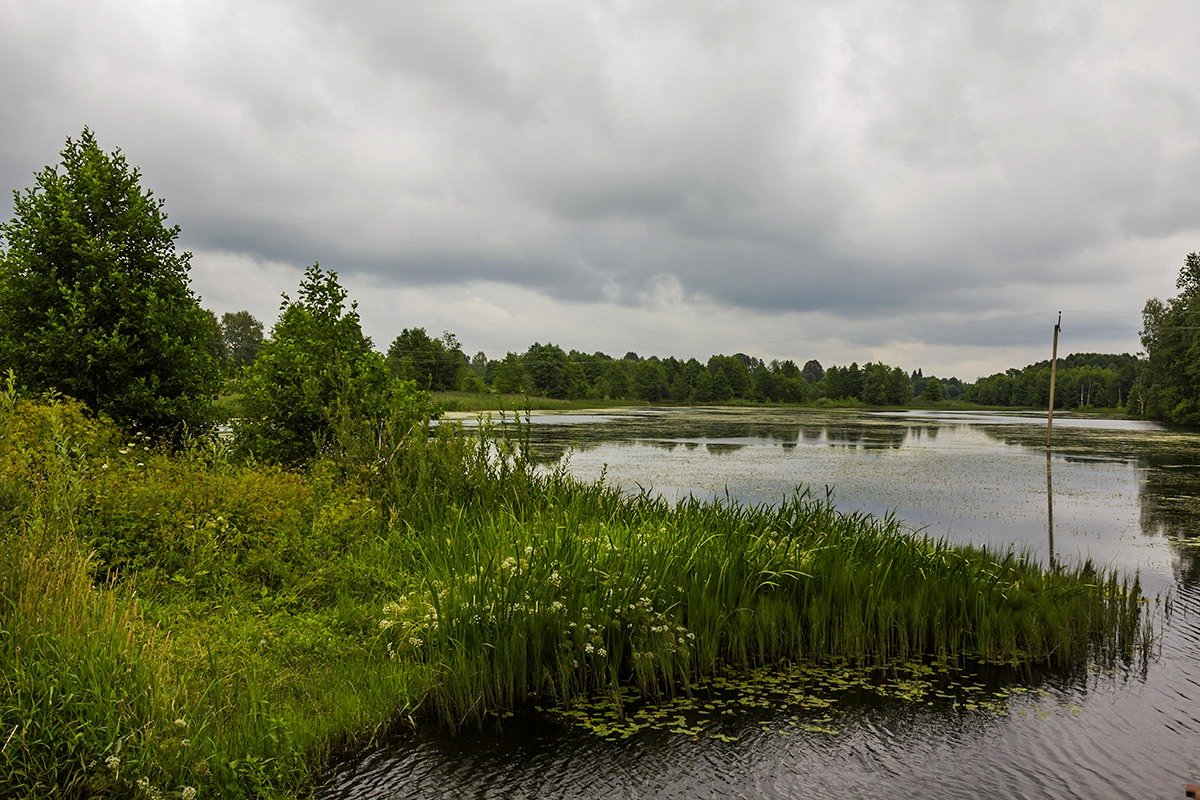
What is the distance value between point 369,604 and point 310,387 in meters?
5.67

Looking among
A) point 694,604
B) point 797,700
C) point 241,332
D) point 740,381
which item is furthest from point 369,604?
point 740,381

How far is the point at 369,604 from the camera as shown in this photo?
7.50m

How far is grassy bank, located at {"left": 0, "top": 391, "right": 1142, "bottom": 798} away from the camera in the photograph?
4.48 m

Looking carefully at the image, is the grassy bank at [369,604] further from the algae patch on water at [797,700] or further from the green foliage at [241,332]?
the green foliage at [241,332]

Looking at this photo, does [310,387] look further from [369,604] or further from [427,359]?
[427,359]

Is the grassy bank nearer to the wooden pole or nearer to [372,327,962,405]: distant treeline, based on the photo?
the wooden pole

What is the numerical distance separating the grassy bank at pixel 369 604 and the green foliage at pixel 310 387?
1770 millimetres

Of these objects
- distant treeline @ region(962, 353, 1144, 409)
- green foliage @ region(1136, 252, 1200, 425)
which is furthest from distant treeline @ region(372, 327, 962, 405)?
green foliage @ region(1136, 252, 1200, 425)

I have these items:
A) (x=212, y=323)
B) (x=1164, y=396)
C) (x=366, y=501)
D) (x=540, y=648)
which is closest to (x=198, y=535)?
(x=366, y=501)

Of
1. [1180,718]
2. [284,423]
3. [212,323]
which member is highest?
[212,323]

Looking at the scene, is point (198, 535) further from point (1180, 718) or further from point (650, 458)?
point (650, 458)

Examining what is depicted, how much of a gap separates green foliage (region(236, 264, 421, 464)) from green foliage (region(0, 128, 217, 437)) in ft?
4.25

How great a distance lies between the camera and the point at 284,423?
12.8 metres

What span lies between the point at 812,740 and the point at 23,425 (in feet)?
32.2
